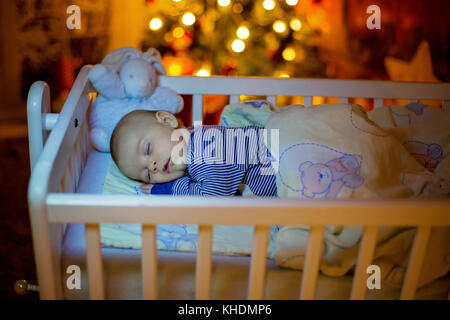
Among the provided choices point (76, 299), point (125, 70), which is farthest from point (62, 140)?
point (125, 70)

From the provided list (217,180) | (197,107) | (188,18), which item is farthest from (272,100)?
(188,18)

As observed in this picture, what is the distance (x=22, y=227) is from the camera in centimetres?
163

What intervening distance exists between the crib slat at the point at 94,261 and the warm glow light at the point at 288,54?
5.77ft

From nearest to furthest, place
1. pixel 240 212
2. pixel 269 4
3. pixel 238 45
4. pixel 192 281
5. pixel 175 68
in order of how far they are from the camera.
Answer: pixel 240 212 < pixel 192 281 < pixel 269 4 < pixel 238 45 < pixel 175 68

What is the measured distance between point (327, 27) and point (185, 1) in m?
1.16

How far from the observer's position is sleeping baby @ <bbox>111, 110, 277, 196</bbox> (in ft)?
3.37

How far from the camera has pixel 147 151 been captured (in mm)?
1040

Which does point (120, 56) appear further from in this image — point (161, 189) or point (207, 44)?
point (207, 44)

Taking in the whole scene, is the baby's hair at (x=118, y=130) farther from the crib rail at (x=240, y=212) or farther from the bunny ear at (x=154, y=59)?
the crib rail at (x=240, y=212)

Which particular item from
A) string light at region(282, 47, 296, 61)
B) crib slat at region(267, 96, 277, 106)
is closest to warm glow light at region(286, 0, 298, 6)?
string light at region(282, 47, 296, 61)

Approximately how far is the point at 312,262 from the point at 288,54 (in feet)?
5.56

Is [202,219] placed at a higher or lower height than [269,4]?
lower

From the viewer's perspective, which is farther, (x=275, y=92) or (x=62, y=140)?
(x=275, y=92)
